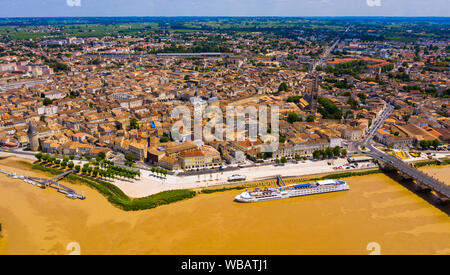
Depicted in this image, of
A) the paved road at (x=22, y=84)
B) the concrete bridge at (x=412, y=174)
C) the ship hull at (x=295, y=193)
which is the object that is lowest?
the ship hull at (x=295, y=193)

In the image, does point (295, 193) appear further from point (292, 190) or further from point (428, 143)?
point (428, 143)

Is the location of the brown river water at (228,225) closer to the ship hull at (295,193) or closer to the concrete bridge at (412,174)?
the ship hull at (295,193)

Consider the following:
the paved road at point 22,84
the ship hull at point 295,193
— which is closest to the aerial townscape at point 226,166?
the ship hull at point 295,193

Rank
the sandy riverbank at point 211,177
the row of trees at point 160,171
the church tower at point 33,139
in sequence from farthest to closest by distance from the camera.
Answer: the church tower at point 33,139
the row of trees at point 160,171
the sandy riverbank at point 211,177

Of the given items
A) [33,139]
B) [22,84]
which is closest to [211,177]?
[33,139]

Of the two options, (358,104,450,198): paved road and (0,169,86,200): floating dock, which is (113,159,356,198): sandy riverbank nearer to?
(0,169,86,200): floating dock

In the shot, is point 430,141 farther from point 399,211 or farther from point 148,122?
point 148,122
